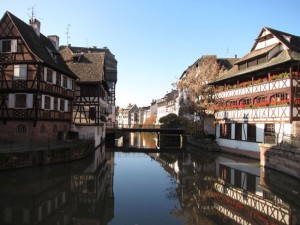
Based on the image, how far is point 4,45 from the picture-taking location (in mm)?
27516

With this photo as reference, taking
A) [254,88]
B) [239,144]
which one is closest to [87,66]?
[254,88]

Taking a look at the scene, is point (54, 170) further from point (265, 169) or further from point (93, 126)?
point (265, 169)

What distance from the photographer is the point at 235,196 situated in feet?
54.9

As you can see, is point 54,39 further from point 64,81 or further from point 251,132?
point 251,132

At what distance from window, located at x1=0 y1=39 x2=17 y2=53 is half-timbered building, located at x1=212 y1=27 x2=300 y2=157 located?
23.7 meters

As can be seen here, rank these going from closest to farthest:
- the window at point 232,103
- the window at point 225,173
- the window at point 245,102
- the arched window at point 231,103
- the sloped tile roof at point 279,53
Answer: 1. the window at point 225,173
2. the sloped tile roof at point 279,53
3. the window at point 245,102
4. the window at point 232,103
5. the arched window at point 231,103

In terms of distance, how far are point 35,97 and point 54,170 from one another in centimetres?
776

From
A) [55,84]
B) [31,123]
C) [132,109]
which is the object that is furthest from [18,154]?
[132,109]

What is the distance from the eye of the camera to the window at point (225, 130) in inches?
1496

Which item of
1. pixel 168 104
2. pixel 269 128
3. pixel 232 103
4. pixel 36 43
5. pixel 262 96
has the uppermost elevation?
pixel 36 43

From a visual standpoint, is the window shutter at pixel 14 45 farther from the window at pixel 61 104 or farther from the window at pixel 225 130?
the window at pixel 225 130

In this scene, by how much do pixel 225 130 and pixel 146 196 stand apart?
80.4ft

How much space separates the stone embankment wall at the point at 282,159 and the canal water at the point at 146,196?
0.55 m

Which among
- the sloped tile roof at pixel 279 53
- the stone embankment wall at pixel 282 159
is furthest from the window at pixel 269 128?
the sloped tile roof at pixel 279 53
